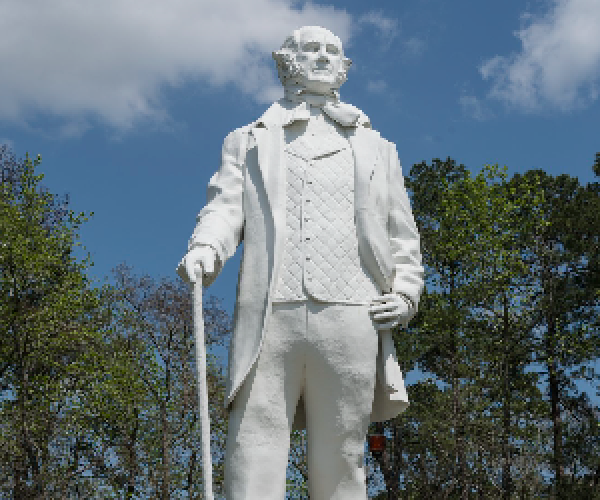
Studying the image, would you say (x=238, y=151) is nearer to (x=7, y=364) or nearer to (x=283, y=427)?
(x=283, y=427)

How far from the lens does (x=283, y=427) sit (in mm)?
5414

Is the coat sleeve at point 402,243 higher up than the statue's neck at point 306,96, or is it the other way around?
the statue's neck at point 306,96

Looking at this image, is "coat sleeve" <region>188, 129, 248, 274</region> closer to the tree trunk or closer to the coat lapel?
the coat lapel

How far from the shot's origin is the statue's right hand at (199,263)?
17.7 feet

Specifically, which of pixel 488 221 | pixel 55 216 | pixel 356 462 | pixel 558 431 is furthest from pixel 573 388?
pixel 356 462

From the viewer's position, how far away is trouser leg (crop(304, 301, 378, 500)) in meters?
5.46

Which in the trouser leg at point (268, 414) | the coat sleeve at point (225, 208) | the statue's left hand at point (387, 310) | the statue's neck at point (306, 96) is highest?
the statue's neck at point (306, 96)

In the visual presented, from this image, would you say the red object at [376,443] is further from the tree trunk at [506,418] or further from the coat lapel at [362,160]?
the coat lapel at [362,160]

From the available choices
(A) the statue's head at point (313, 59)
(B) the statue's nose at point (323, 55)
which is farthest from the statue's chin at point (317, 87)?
(B) the statue's nose at point (323, 55)

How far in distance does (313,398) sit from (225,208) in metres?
1.24

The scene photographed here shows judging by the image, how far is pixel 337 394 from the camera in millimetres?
5508

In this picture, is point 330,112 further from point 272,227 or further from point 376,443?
point 376,443

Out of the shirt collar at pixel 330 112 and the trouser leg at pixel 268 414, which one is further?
the shirt collar at pixel 330 112

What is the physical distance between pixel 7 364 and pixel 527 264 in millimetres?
13535
